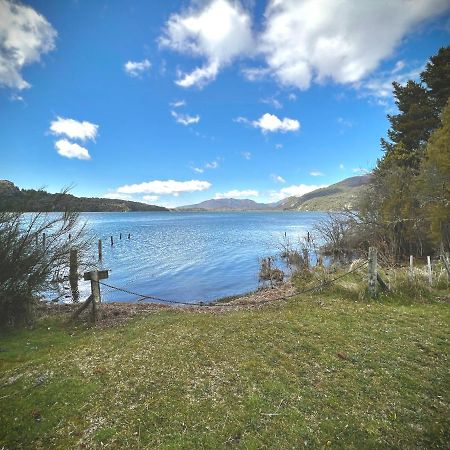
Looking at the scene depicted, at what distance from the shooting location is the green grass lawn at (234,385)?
18.8 feet

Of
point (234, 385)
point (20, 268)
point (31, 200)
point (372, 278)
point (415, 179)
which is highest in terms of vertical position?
point (415, 179)

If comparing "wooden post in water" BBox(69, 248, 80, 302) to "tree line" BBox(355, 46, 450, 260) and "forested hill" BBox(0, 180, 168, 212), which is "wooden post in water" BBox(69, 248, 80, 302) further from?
"tree line" BBox(355, 46, 450, 260)

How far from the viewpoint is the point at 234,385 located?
7.27m

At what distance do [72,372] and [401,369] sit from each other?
27.2ft

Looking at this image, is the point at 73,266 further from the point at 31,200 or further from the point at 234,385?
the point at 234,385

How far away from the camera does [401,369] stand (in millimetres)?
7914

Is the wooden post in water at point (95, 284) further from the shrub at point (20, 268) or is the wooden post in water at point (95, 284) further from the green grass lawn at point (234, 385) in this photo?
the shrub at point (20, 268)

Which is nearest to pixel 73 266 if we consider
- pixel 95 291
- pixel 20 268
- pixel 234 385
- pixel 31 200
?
pixel 31 200

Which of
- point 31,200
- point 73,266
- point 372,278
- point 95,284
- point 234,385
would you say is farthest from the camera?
point 73,266

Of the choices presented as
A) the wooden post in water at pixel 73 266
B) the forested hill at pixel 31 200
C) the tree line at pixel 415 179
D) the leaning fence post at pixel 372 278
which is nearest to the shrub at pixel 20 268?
the forested hill at pixel 31 200

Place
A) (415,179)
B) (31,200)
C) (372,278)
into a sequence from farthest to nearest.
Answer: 1. (415,179)
2. (372,278)
3. (31,200)

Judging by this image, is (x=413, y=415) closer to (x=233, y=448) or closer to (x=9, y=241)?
(x=233, y=448)

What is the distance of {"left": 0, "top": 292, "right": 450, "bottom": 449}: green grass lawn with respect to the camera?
5719mm

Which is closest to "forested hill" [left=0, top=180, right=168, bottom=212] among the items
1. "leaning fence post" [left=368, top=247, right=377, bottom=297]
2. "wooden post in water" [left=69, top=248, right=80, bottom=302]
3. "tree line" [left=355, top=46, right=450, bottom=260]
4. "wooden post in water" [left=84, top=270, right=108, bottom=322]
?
"wooden post in water" [left=69, top=248, right=80, bottom=302]
